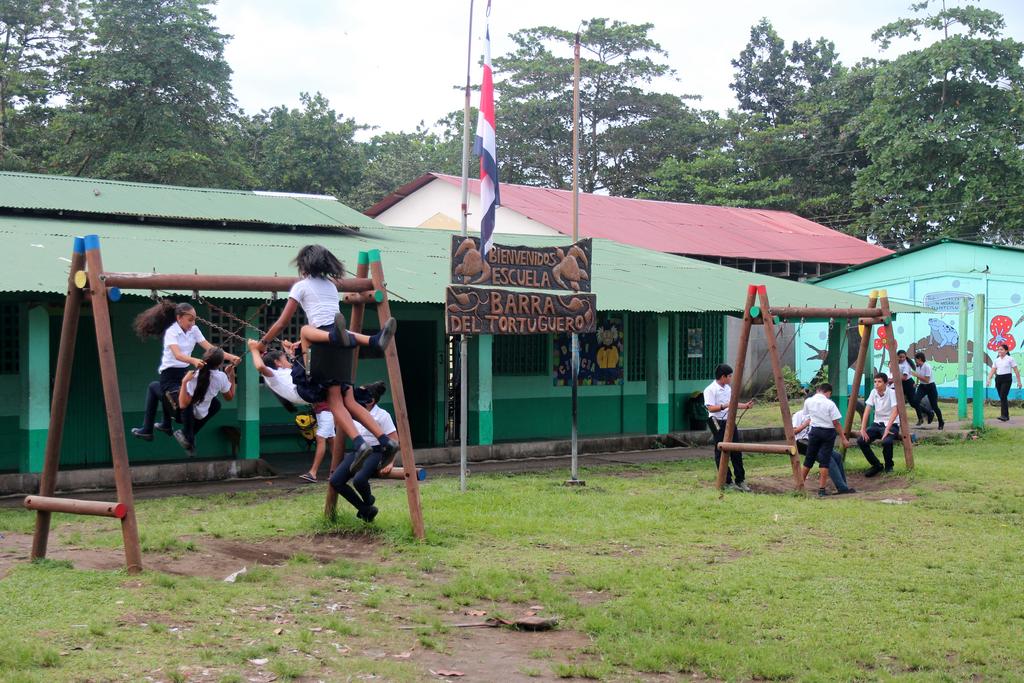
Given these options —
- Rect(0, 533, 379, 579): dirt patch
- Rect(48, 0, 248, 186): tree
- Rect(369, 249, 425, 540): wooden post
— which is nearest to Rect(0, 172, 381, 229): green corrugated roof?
Rect(0, 533, 379, 579): dirt patch

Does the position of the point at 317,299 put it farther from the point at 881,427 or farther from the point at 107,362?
the point at 881,427

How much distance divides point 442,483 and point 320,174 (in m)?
32.5

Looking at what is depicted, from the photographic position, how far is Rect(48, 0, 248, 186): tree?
33.8 metres

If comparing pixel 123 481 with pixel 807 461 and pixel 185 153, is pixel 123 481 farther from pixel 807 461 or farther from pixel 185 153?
pixel 185 153

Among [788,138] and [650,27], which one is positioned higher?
[650,27]

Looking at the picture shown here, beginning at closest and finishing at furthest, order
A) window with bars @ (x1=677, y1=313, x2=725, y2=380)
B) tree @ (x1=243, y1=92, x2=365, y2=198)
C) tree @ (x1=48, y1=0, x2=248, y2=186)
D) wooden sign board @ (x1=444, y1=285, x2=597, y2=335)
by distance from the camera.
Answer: wooden sign board @ (x1=444, y1=285, x2=597, y2=335)
window with bars @ (x1=677, y1=313, x2=725, y2=380)
tree @ (x1=48, y1=0, x2=248, y2=186)
tree @ (x1=243, y1=92, x2=365, y2=198)

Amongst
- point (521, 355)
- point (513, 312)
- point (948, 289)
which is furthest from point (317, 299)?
point (948, 289)

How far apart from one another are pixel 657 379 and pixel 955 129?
2114cm

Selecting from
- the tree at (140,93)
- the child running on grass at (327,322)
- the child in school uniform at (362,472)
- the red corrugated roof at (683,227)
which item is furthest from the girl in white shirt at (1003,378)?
the tree at (140,93)

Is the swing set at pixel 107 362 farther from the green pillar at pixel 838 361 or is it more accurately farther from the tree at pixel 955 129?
the tree at pixel 955 129

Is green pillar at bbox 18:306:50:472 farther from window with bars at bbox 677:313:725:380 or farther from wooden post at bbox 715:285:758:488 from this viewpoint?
window with bars at bbox 677:313:725:380

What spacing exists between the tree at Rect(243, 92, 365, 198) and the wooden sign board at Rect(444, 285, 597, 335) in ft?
101

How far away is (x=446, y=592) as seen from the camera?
25.1 ft

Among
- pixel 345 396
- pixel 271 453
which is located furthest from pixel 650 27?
pixel 345 396
